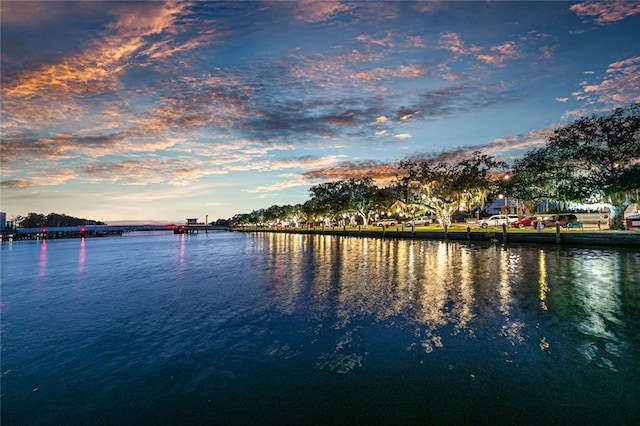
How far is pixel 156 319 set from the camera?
12.1 metres

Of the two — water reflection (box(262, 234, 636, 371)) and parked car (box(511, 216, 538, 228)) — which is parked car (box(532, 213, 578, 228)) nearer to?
parked car (box(511, 216, 538, 228))

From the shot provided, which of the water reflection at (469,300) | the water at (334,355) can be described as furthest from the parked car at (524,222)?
the water at (334,355)

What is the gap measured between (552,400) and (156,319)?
11707 mm

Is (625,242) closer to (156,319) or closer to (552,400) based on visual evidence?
(552,400)

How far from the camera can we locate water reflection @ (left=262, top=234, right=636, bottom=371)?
8898 millimetres

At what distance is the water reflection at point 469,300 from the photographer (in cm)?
890

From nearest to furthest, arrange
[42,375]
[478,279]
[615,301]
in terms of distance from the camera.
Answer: [42,375] → [615,301] → [478,279]

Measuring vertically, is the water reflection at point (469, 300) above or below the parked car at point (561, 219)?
below

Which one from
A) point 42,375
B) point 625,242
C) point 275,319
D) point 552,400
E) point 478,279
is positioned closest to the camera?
point 552,400

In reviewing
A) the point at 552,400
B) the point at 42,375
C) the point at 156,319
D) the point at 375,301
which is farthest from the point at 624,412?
the point at 156,319

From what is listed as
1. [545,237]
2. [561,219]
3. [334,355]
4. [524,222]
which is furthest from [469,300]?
[524,222]

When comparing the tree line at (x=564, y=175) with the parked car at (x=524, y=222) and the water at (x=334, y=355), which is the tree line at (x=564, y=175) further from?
the water at (x=334, y=355)

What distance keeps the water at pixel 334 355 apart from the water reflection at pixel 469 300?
0.26ft

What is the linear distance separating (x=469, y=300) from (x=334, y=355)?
7503 millimetres
